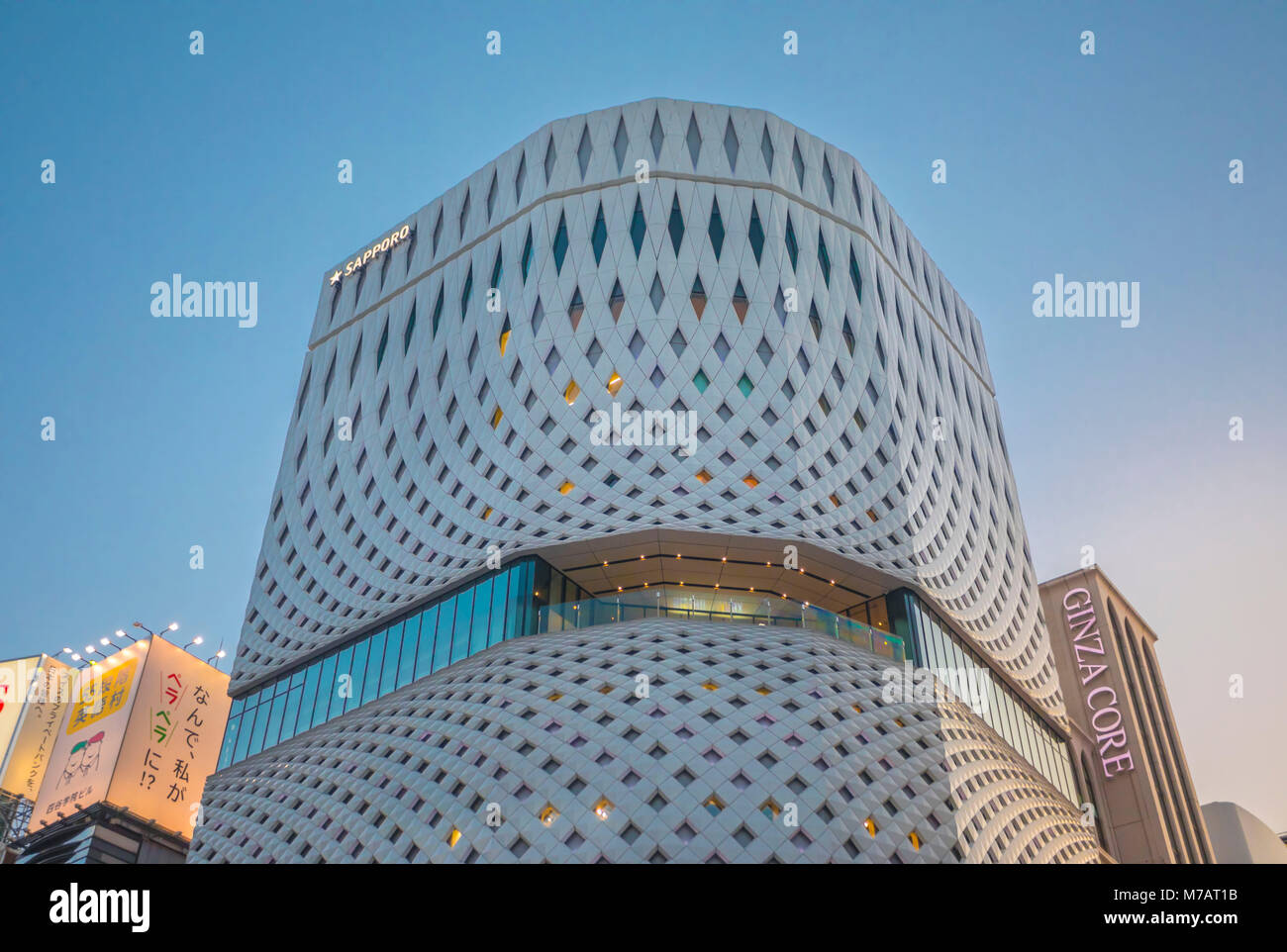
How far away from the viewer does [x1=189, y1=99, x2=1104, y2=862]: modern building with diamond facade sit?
29.5 metres

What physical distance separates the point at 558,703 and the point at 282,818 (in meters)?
9.21

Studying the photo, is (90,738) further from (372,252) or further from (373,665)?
(372,252)

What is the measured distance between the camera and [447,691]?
111 feet

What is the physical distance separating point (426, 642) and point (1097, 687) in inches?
1328

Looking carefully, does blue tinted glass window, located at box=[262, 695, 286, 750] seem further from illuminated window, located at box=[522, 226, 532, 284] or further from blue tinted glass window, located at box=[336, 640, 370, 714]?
illuminated window, located at box=[522, 226, 532, 284]

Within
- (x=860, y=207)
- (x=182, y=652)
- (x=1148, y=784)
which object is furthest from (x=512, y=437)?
(x=1148, y=784)

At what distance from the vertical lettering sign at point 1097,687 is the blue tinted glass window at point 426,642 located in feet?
105

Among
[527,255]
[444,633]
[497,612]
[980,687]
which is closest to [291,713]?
[444,633]

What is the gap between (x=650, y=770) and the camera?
2850 centimetres

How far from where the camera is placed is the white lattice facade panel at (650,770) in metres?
27.8

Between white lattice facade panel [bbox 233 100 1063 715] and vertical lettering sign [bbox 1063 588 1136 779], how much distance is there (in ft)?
31.2

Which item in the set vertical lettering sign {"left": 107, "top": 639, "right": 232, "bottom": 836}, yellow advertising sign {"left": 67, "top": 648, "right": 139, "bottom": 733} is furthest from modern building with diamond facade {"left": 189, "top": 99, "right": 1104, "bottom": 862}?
yellow advertising sign {"left": 67, "top": 648, "right": 139, "bottom": 733}

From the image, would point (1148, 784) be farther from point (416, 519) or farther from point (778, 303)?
point (416, 519)
